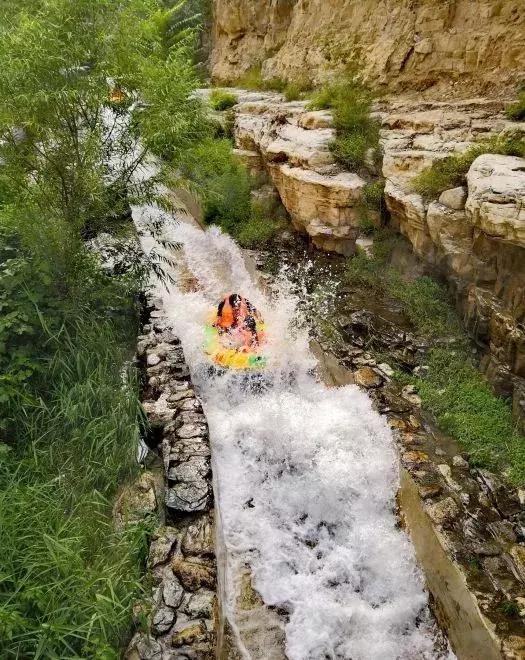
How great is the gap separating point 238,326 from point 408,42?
7328mm

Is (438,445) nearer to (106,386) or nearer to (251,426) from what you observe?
(251,426)

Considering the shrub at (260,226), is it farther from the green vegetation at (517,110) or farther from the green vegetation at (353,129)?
the green vegetation at (517,110)

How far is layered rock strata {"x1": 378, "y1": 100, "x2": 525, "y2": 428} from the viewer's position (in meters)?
5.12

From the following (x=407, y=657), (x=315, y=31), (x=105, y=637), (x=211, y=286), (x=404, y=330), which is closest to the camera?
(x=105, y=637)

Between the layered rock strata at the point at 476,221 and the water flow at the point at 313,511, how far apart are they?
1.72 metres

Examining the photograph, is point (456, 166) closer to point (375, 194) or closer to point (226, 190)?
point (375, 194)

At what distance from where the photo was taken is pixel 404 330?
22.5ft

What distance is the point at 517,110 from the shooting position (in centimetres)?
711

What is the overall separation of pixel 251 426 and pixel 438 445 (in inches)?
84.4

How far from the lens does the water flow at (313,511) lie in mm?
3928

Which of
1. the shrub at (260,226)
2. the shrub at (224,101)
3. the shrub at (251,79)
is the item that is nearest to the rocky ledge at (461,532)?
the shrub at (260,226)

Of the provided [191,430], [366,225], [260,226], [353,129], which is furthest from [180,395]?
[353,129]

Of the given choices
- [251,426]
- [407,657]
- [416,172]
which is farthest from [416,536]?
[416,172]

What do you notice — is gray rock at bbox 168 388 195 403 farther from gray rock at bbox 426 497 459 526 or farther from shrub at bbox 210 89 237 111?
shrub at bbox 210 89 237 111
